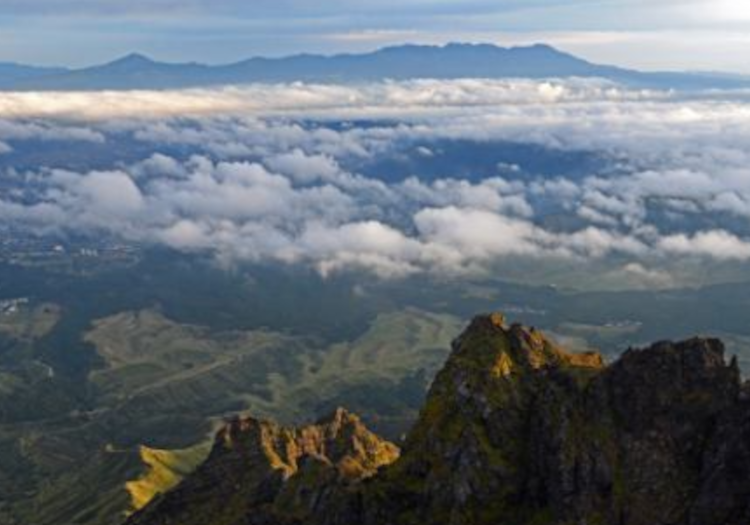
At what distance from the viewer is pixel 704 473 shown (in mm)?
135750

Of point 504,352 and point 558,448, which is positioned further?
point 504,352

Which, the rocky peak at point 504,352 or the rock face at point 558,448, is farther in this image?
the rocky peak at point 504,352

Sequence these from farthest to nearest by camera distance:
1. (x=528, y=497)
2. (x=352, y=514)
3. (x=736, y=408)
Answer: (x=352, y=514), (x=528, y=497), (x=736, y=408)

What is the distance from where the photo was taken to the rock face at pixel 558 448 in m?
138

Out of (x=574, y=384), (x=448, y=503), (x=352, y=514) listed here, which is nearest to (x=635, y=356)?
(x=574, y=384)

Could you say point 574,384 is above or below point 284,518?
above

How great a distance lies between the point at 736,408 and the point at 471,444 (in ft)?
129

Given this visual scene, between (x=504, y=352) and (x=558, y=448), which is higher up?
(x=504, y=352)

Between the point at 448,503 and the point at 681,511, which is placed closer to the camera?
the point at 681,511

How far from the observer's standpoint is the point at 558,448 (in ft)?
496

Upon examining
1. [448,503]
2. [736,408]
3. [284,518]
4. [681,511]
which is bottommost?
[284,518]

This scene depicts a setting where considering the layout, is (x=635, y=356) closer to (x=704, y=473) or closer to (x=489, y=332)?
(x=704, y=473)

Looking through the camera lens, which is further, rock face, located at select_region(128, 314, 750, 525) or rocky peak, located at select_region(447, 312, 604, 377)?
rocky peak, located at select_region(447, 312, 604, 377)

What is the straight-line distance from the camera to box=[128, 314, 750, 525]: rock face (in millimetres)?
137750
